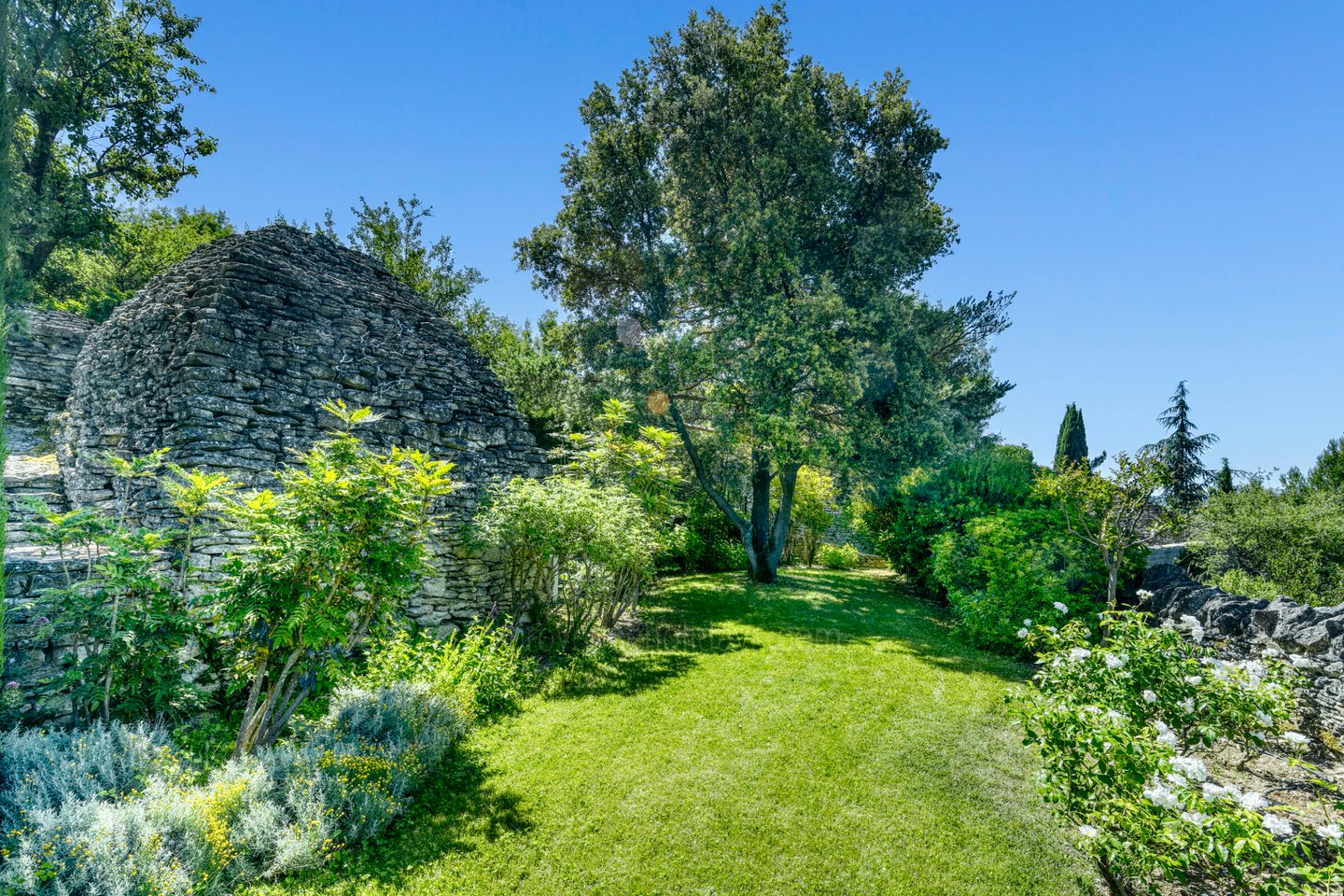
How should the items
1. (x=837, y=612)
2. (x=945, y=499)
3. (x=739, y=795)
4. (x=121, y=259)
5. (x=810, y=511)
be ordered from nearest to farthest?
(x=739, y=795) < (x=837, y=612) < (x=945, y=499) < (x=810, y=511) < (x=121, y=259)

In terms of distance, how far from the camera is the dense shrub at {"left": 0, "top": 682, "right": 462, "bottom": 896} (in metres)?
2.71

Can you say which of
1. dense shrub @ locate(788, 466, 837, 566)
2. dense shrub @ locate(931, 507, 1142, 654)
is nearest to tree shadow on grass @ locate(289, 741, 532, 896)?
dense shrub @ locate(931, 507, 1142, 654)

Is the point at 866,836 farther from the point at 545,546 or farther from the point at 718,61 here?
the point at 718,61

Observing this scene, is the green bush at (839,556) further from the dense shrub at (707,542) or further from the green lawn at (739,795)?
the green lawn at (739,795)

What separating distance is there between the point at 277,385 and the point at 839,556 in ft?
55.4

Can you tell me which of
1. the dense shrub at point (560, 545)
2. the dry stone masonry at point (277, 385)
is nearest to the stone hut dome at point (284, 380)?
the dry stone masonry at point (277, 385)

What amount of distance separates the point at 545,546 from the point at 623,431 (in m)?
7.63

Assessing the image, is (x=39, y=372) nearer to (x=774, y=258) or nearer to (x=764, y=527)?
(x=774, y=258)

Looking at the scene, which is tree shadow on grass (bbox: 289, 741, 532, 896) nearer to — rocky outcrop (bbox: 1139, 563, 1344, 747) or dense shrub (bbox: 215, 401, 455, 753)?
dense shrub (bbox: 215, 401, 455, 753)

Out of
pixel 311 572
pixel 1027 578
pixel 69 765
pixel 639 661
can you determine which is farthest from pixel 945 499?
pixel 69 765

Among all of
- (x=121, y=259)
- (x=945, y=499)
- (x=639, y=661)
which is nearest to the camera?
(x=639, y=661)

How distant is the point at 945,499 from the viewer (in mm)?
12234

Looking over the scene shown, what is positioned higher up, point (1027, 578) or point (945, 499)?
point (945, 499)

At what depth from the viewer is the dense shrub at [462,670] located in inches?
214
